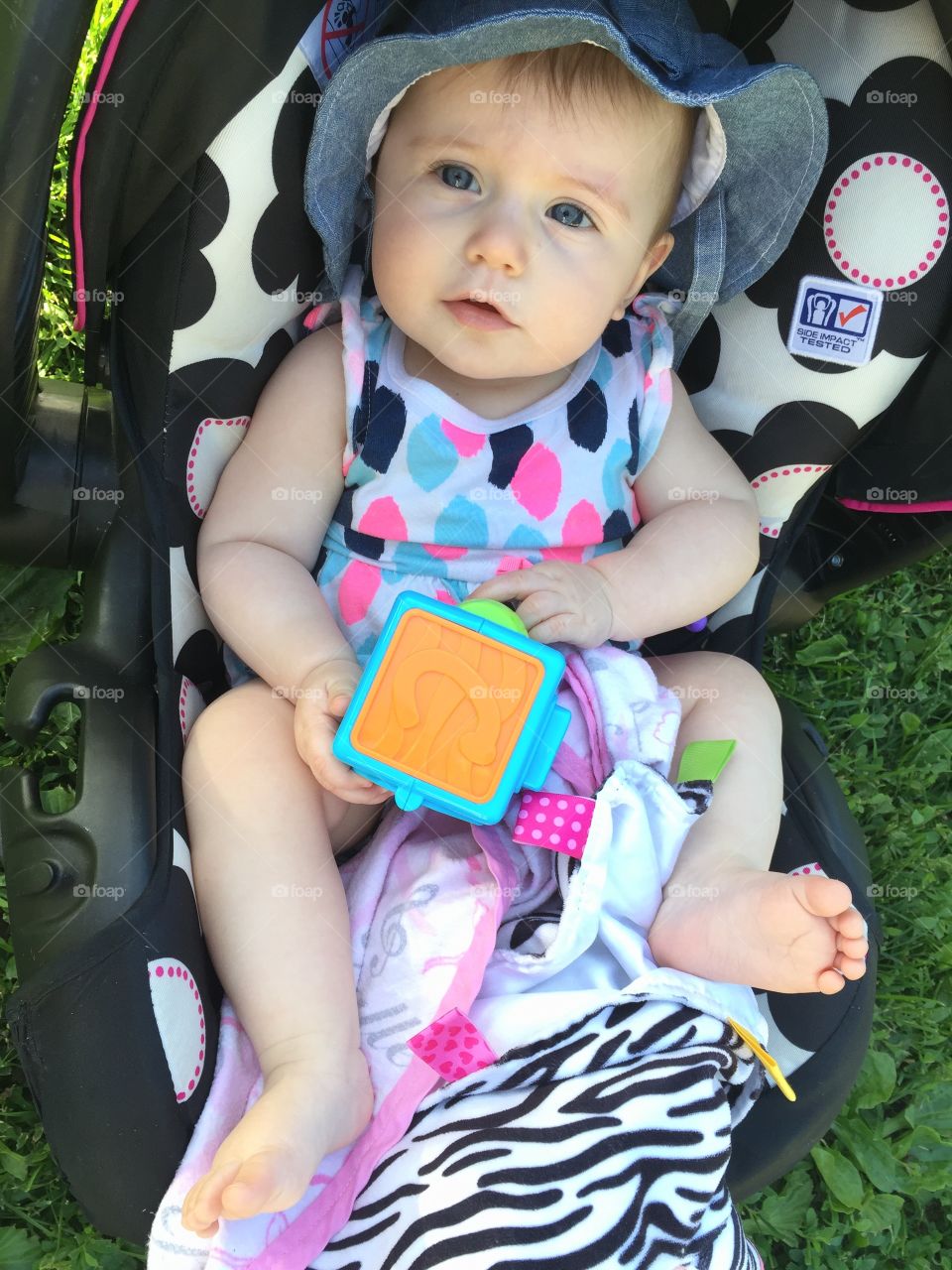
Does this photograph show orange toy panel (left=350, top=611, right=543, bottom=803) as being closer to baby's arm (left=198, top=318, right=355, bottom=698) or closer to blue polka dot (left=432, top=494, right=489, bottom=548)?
baby's arm (left=198, top=318, right=355, bottom=698)

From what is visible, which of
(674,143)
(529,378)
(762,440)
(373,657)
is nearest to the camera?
(373,657)

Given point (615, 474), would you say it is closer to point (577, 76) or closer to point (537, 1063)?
point (577, 76)

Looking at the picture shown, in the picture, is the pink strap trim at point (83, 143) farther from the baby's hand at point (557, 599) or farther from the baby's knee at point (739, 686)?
the baby's knee at point (739, 686)

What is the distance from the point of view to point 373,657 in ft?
Result: 3.68

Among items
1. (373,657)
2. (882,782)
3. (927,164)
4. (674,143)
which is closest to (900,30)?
(927,164)

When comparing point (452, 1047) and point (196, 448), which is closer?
point (452, 1047)

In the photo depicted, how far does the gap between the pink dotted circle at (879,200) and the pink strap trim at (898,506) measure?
0.24m

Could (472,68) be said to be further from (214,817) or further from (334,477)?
(214,817)

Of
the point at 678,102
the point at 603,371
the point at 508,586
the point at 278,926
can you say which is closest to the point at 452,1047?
the point at 278,926

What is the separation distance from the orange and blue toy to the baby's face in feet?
0.97

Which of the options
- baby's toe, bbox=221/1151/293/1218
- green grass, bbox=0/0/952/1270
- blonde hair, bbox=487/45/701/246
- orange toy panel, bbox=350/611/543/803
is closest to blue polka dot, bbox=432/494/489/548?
orange toy panel, bbox=350/611/543/803

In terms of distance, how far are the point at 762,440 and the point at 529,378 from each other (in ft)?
1.04

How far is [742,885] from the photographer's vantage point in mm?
1187

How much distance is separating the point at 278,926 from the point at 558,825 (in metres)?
0.27
